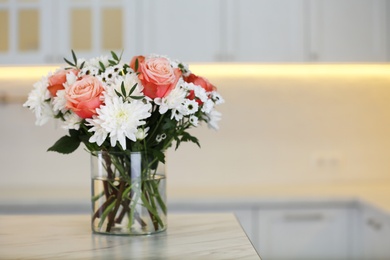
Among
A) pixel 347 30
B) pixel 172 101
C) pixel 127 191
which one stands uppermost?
pixel 347 30

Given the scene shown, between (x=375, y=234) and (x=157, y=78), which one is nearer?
(x=157, y=78)

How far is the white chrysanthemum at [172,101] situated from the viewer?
1804mm

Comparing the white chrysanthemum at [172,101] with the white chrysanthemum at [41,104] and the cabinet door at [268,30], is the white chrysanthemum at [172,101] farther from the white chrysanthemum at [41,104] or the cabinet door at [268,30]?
the cabinet door at [268,30]

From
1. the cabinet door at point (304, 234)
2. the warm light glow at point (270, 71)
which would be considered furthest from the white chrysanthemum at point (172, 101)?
the warm light glow at point (270, 71)

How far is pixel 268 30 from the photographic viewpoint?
3994 millimetres

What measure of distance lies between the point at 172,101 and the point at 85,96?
0.70 feet

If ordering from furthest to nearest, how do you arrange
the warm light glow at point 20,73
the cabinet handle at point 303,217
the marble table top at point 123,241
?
the warm light glow at point 20,73
the cabinet handle at point 303,217
the marble table top at point 123,241

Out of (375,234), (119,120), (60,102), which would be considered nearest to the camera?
(119,120)

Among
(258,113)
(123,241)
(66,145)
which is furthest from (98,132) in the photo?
(258,113)

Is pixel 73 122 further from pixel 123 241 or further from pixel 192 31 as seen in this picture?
pixel 192 31

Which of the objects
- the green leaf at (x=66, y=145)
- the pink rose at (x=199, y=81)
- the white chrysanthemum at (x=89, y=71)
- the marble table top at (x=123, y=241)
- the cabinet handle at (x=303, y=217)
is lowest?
the cabinet handle at (x=303, y=217)

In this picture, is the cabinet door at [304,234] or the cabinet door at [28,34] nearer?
the cabinet door at [304,234]

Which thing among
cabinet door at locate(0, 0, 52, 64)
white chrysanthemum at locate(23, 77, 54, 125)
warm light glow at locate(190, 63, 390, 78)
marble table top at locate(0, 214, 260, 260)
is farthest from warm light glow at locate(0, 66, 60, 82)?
white chrysanthemum at locate(23, 77, 54, 125)

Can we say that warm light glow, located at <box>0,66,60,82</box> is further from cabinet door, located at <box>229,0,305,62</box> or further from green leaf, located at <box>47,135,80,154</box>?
green leaf, located at <box>47,135,80,154</box>
